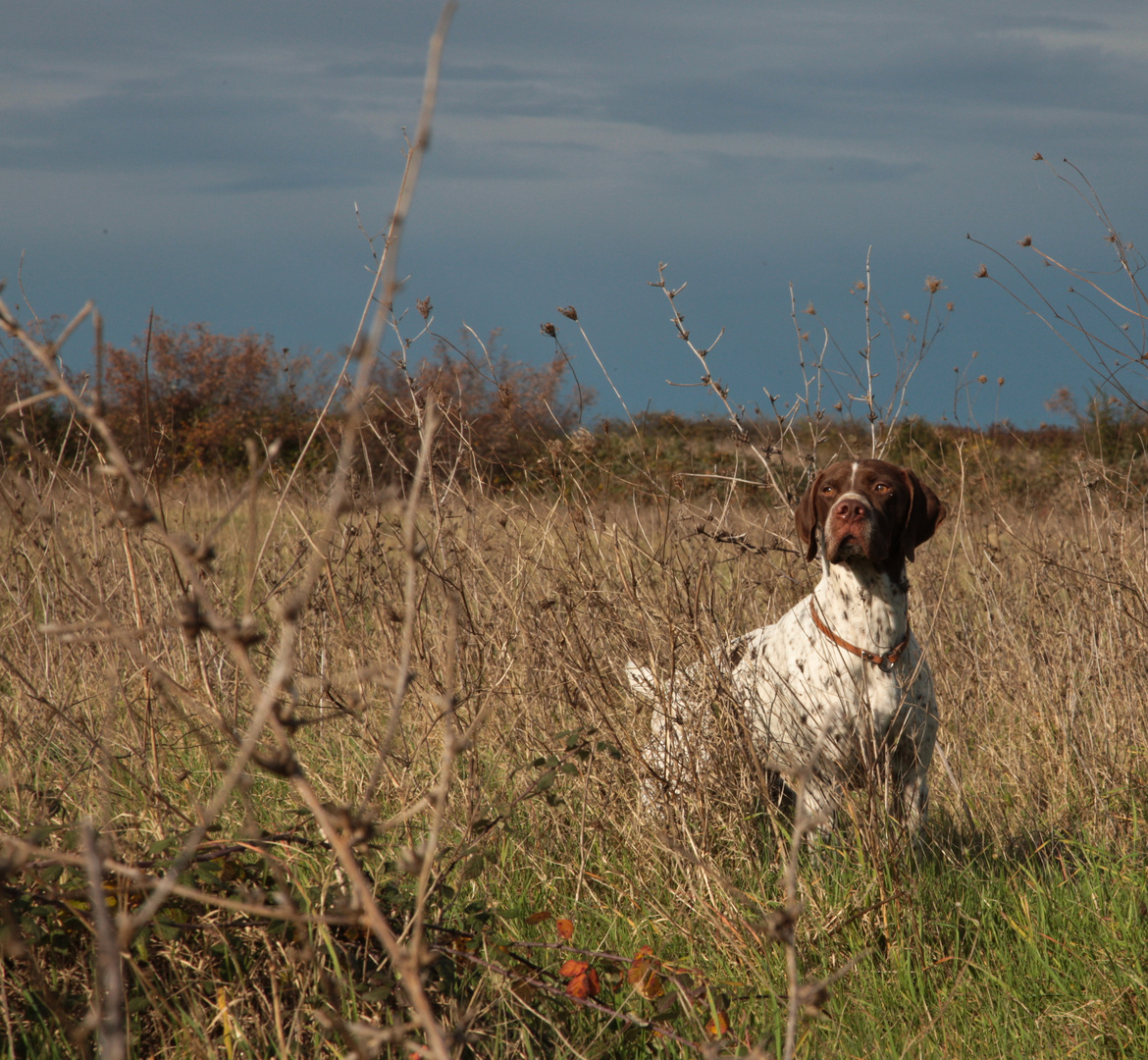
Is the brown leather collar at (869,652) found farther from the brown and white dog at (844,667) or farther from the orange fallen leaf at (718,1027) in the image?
the orange fallen leaf at (718,1027)

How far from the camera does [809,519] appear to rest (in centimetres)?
360

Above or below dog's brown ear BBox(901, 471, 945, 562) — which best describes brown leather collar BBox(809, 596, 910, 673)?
below

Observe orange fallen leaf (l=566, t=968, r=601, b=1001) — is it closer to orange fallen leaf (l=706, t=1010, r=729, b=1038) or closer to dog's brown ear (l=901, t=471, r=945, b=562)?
orange fallen leaf (l=706, t=1010, r=729, b=1038)

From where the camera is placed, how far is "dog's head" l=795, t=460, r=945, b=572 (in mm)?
3336

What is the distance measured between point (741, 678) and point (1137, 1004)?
1.41 metres

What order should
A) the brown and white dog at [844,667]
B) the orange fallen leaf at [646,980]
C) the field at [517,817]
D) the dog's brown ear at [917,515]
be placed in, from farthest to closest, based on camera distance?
the dog's brown ear at [917,515] < the brown and white dog at [844,667] < the orange fallen leaf at [646,980] < the field at [517,817]

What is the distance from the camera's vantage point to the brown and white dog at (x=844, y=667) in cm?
327

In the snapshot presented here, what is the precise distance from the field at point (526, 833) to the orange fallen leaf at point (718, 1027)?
17mm

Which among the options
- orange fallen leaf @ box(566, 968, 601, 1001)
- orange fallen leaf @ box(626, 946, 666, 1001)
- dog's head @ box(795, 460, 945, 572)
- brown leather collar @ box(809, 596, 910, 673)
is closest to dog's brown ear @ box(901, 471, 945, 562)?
dog's head @ box(795, 460, 945, 572)

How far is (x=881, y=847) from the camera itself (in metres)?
2.81

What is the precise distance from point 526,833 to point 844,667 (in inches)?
44.2

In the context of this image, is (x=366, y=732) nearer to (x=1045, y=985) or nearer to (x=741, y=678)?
(x=741, y=678)

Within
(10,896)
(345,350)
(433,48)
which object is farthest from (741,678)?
(433,48)

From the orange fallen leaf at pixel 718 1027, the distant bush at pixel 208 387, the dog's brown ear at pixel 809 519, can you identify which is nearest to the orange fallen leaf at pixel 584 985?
the orange fallen leaf at pixel 718 1027
